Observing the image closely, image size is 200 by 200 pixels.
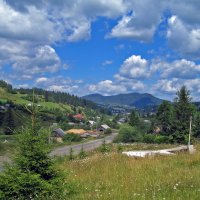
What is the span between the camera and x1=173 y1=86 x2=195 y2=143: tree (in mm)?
57781

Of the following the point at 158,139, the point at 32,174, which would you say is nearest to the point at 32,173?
the point at 32,174

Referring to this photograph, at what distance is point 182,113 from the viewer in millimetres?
58438

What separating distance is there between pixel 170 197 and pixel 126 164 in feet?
24.1

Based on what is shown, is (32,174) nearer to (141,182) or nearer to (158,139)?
(141,182)

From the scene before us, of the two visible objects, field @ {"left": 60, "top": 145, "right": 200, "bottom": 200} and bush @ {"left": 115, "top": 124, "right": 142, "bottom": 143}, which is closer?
field @ {"left": 60, "top": 145, "right": 200, "bottom": 200}

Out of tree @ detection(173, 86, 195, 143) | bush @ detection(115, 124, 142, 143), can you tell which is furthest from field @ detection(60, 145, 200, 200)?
bush @ detection(115, 124, 142, 143)

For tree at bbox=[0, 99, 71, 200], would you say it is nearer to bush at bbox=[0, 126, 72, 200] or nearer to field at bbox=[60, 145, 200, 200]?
bush at bbox=[0, 126, 72, 200]

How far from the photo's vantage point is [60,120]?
198 metres

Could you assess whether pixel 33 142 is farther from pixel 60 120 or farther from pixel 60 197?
pixel 60 120

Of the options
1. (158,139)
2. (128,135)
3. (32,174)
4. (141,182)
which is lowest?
(128,135)

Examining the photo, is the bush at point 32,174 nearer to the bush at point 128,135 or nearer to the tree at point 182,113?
the tree at point 182,113

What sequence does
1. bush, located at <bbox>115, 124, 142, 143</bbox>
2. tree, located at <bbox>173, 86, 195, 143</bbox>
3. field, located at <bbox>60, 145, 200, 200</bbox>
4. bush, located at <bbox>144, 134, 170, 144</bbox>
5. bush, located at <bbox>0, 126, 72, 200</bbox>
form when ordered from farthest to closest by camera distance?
bush, located at <bbox>115, 124, 142, 143</bbox> → bush, located at <bbox>144, 134, 170, 144</bbox> → tree, located at <bbox>173, 86, 195, 143</bbox> → bush, located at <bbox>0, 126, 72, 200</bbox> → field, located at <bbox>60, 145, 200, 200</bbox>

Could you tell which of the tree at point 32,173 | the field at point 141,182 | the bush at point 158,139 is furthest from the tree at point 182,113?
the tree at point 32,173

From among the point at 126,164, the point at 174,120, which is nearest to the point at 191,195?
the point at 126,164
